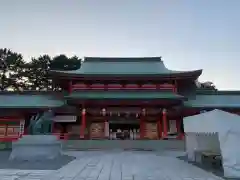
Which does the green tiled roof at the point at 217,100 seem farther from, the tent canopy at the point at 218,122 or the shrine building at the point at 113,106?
the tent canopy at the point at 218,122

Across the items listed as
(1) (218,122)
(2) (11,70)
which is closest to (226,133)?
(1) (218,122)

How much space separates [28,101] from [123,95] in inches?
357

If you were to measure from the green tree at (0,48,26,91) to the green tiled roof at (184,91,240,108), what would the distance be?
29568 mm

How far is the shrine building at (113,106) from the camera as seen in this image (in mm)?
19391

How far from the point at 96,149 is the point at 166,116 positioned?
721cm

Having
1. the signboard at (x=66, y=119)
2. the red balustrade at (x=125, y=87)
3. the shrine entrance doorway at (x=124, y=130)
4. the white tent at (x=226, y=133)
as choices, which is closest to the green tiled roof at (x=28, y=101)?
the signboard at (x=66, y=119)

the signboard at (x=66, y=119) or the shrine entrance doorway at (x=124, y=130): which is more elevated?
the signboard at (x=66, y=119)

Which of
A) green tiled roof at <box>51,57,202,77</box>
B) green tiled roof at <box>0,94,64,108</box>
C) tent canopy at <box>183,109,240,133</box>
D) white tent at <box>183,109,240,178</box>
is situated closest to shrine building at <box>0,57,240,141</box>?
green tiled roof at <box>0,94,64,108</box>

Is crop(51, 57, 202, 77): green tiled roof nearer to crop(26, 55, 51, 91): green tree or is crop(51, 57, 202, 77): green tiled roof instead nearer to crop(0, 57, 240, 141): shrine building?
crop(0, 57, 240, 141): shrine building

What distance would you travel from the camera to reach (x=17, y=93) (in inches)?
890

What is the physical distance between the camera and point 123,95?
2027 centimetres

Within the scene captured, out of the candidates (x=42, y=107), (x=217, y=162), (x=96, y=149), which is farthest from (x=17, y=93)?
(x=217, y=162)

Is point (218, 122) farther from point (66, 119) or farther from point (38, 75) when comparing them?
point (38, 75)

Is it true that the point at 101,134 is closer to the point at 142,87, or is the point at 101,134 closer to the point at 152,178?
the point at 142,87
